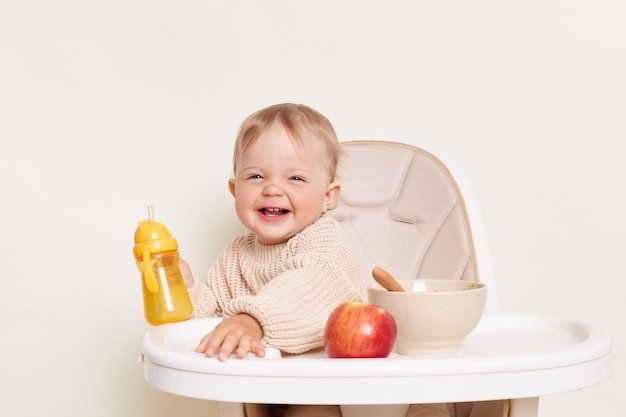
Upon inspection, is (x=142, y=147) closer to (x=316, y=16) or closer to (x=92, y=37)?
(x=92, y=37)

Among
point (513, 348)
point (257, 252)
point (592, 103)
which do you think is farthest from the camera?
point (592, 103)

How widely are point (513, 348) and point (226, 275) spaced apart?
62 cm

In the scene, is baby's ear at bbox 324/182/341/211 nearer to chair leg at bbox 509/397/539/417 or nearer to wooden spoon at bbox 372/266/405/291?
wooden spoon at bbox 372/266/405/291

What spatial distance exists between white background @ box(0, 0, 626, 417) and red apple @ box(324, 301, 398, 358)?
3.83ft

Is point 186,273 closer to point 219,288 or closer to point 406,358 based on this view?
point 219,288

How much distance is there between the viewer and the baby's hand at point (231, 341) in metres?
1.04

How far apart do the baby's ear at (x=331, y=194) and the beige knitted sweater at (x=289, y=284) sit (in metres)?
0.07

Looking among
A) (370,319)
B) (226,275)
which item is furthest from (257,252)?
(370,319)

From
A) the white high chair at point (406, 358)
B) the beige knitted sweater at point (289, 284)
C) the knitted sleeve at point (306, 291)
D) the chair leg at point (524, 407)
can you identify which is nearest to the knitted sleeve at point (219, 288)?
the beige knitted sweater at point (289, 284)

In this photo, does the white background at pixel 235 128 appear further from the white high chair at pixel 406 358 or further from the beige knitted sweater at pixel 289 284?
the beige knitted sweater at pixel 289 284

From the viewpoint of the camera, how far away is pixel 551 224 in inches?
87.4

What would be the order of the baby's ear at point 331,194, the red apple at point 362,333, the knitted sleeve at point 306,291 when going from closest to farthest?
1. the red apple at point 362,333
2. the knitted sleeve at point 306,291
3. the baby's ear at point 331,194

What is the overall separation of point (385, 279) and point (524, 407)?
10.4 inches

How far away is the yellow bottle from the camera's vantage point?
1.28 metres
